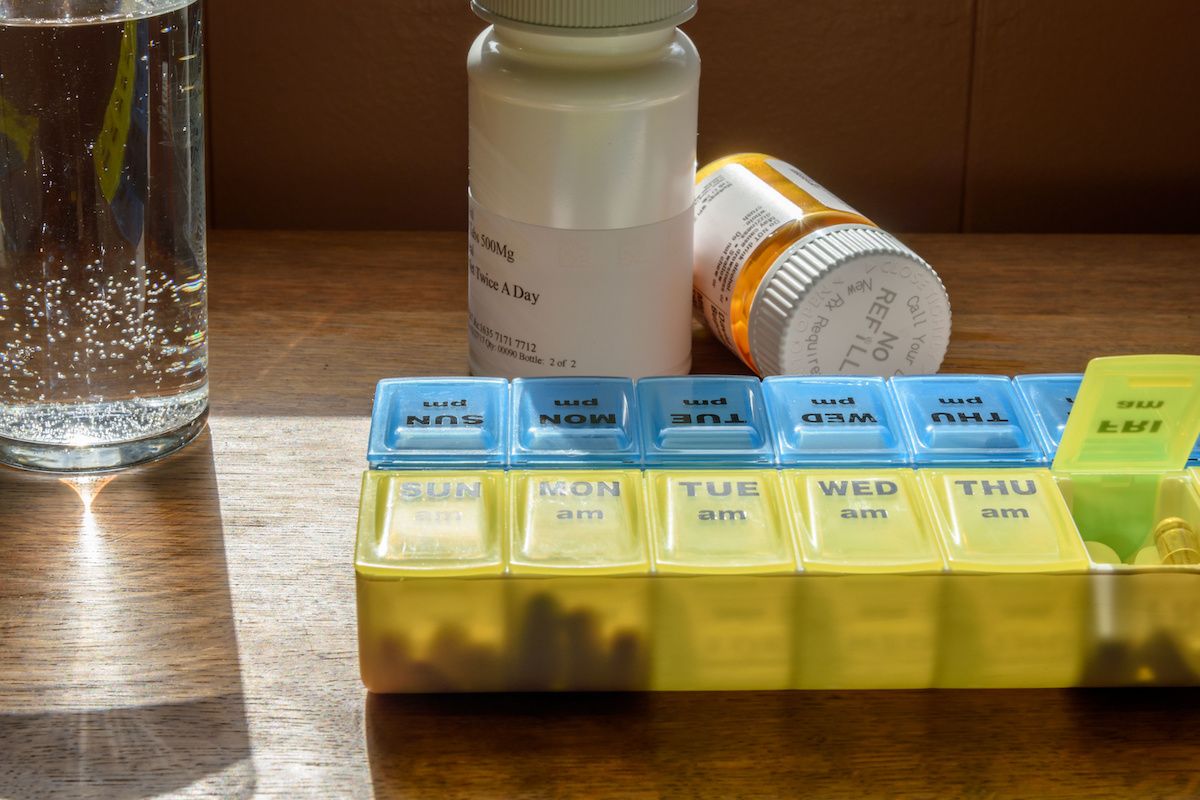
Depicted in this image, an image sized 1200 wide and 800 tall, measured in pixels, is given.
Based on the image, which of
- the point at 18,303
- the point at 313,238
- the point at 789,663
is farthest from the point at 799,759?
the point at 313,238

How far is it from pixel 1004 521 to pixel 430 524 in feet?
0.54

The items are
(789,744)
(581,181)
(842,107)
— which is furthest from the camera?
(842,107)

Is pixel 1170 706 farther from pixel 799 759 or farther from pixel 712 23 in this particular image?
pixel 712 23

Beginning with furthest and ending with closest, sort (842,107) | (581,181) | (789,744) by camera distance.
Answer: (842,107) → (581,181) → (789,744)

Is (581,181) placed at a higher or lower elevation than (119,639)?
higher

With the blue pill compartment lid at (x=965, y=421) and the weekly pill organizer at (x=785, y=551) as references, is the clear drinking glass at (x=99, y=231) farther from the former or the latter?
the blue pill compartment lid at (x=965, y=421)

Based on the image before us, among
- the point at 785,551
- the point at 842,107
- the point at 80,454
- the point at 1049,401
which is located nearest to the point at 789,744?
the point at 785,551

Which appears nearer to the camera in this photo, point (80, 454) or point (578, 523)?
point (578, 523)

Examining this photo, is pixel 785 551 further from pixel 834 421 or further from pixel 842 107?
pixel 842 107

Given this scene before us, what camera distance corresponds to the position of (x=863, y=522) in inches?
16.2

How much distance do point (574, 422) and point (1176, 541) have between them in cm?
19

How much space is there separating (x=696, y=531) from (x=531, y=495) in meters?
0.05

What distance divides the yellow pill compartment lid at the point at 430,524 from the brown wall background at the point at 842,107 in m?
0.35

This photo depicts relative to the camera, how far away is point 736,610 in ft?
1.29
